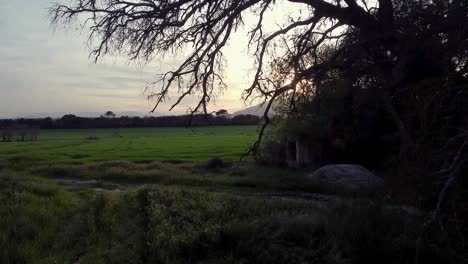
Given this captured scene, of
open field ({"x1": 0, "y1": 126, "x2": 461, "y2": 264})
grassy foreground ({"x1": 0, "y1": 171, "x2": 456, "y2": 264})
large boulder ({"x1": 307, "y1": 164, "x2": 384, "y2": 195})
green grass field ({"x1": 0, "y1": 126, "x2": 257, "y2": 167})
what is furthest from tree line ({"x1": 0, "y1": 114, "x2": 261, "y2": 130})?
grassy foreground ({"x1": 0, "y1": 171, "x2": 456, "y2": 264})

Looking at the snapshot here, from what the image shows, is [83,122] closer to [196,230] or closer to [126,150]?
[126,150]

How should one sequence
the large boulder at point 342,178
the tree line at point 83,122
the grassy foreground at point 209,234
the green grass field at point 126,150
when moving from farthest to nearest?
the tree line at point 83,122 → the green grass field at point 126,150 → the large boulder at point 342,178 → the grassy foreground at point 209,234

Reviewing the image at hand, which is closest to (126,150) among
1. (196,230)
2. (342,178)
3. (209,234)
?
(342,178)

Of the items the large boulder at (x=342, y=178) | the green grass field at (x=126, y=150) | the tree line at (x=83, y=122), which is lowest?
the green grass field at (x=126, y=150)

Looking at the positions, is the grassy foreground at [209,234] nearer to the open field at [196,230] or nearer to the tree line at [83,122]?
the open field at [196,230]

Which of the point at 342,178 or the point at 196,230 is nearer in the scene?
the point at 196,230

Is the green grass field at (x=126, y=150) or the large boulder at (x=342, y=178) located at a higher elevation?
the large boulder at (x=342, y=178)

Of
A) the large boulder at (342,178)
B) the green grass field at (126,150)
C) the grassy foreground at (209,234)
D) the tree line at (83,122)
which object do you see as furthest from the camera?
the tree line at (83,122)

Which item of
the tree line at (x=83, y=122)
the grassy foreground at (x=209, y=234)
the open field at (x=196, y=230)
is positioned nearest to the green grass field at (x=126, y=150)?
the tree line at (x=83, y=122)

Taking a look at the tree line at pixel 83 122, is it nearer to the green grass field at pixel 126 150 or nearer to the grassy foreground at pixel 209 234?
the green grass field at pixel 126 150

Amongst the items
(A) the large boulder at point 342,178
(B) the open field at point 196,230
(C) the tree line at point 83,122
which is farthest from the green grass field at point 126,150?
(A) the large boulder at point 342,178

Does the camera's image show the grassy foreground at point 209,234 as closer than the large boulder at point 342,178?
Yes

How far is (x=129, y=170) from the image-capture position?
25.0m

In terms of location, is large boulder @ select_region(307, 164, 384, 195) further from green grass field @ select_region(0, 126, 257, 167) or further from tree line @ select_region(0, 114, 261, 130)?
tree line @ select_region(0, 114, 261, 130)
